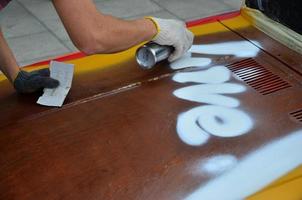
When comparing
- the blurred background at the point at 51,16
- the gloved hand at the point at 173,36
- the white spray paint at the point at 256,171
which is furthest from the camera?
the blurred background at the point at 51,16

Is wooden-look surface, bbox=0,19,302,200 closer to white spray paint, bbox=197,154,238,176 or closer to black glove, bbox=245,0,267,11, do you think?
white spray paint, bbox=197,154,238,176

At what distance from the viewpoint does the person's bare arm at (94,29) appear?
130cm

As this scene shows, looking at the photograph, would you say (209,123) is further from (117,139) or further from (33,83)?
(33,83)

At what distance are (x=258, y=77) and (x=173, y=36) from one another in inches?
13.0

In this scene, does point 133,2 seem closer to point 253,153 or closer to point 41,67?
point 41,67

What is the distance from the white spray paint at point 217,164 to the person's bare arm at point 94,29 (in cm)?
48

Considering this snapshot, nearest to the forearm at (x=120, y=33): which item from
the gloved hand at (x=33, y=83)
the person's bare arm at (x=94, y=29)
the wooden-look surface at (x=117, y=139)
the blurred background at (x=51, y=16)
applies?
the person's bare arm at (x=94, y=29)

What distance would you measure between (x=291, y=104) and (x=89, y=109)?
63 centimetres

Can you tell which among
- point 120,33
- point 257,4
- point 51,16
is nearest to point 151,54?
point 120,33

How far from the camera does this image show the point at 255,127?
132 centimetres

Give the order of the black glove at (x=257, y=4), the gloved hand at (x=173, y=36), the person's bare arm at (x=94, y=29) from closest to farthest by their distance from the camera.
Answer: the person's bare arm at (x=94, y=29), the gloved hand at (x=173, y=36), the black glove at (x=257, y=4)

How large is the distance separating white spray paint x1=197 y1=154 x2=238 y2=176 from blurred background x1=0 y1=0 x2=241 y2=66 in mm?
2167

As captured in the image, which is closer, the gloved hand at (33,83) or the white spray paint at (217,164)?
the white spray paint at (217,164)

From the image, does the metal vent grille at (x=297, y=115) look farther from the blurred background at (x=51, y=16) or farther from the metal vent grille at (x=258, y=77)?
the blurred background at (x=51, y=16)
